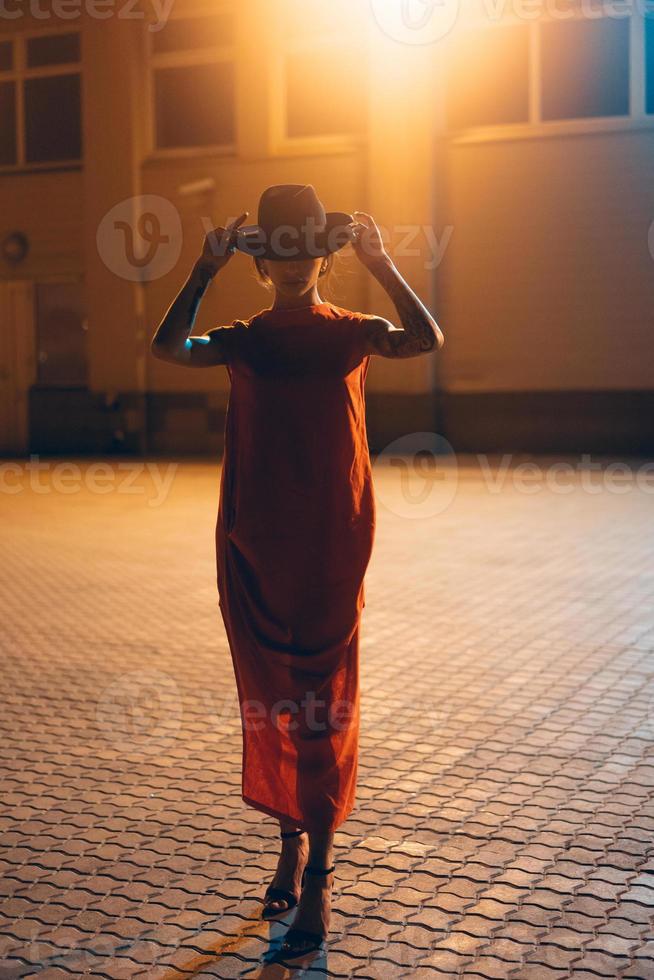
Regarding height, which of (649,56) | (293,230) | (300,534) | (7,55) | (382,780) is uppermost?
(7,55)

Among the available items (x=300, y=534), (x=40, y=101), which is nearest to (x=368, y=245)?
(x=300, y=534)

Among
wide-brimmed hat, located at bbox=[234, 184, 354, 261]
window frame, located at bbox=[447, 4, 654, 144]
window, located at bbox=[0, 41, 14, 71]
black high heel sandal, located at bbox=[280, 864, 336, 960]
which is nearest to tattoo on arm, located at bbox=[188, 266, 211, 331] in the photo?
wide-brimmed hat, located at bbox=[234, 184, 354, 261]

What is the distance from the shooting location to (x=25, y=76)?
2089 centimetres

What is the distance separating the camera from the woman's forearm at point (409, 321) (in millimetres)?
3037

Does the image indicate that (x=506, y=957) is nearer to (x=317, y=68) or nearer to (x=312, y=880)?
(x=312, y=880)

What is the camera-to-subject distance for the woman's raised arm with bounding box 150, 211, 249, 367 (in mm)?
3068

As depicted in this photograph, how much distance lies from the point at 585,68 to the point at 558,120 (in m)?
0.80

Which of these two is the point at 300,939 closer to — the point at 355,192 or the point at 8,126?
the point at 355,192

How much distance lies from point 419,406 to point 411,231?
8.54 feet

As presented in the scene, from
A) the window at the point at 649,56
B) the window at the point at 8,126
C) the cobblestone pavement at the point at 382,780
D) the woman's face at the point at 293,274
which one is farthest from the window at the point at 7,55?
the woman's face at the point at 293,274

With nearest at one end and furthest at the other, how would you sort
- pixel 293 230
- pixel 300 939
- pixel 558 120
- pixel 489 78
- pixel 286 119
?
pixel 300 939, pixel 293 230, pixel 558 120, pixel 489 78, pixel 286 119

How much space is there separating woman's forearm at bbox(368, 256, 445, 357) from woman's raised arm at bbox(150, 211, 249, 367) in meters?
0.38

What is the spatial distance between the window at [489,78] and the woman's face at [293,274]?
16.1 m

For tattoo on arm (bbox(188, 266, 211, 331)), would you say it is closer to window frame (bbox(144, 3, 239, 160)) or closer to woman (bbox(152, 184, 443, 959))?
woman (bbox(152, 184, 443, 959))
